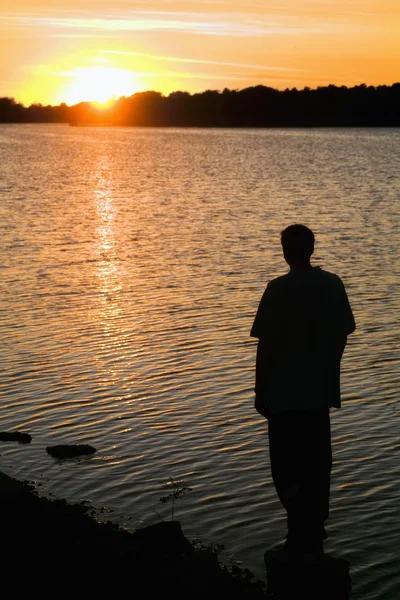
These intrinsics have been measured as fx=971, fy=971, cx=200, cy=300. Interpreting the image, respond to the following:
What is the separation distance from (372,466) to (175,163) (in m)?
90.7

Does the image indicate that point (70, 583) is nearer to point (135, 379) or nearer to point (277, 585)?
point (277, 585)

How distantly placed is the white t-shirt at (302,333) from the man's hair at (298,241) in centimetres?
13

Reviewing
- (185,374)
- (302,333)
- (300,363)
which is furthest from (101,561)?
(185,374)

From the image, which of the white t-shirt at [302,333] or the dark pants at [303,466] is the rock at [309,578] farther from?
the white t-shirt at [302,333]

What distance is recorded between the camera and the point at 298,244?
688 centimetres

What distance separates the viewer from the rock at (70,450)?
11605 millimetres

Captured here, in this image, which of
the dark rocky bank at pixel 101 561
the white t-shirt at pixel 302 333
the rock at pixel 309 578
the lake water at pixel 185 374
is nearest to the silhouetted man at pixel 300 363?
the white t-shirt at pixel 302 333

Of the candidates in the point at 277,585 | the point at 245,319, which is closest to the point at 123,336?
the point at 245,319

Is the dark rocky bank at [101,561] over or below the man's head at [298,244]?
below

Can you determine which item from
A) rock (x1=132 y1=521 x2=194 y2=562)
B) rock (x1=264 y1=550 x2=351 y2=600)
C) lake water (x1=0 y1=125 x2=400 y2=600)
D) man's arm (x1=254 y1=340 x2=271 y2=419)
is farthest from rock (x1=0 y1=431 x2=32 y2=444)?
man's arm (x1=254 y1=340 x2=271 y2=419)

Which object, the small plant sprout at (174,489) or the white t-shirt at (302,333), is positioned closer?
the white t-shirt at (302,333)

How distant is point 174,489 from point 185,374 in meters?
4.91

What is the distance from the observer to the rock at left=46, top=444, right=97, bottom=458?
38.1 ft

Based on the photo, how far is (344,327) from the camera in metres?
7.04
